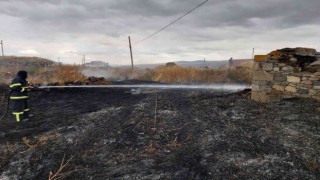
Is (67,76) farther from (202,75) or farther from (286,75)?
(286,75)

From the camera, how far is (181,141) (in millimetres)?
7004

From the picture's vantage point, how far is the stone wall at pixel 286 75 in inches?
348

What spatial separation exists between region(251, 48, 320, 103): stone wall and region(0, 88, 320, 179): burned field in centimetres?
38

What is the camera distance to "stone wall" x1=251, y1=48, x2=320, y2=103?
8848mm

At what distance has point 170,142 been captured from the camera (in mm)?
6949

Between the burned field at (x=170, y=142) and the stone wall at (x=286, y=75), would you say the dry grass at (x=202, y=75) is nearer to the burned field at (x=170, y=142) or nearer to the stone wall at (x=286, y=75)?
the burned field at (x=170, y=142)

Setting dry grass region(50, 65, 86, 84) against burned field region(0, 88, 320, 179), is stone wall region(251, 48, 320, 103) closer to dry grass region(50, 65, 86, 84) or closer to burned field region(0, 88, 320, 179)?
burned field region(0, 88, 320, 179)

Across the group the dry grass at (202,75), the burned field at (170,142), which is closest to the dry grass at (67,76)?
the dry grass at (202,75)

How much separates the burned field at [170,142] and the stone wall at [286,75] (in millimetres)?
379

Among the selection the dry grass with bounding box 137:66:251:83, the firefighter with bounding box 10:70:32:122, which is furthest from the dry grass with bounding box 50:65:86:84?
the firefighter with bounding box 10:70:32:122

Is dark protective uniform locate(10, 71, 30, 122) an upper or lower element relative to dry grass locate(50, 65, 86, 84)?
lower

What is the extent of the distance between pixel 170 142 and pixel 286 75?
5.16 metres

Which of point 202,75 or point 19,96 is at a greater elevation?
point 202,75

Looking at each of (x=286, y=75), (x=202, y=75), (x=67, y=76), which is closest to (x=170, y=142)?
(x=286, y=75)
